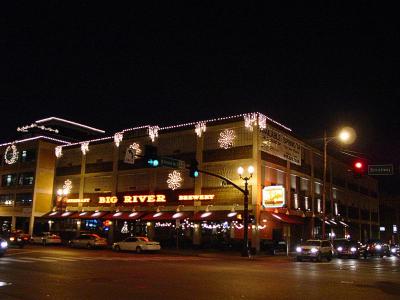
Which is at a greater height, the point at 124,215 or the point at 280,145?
the point at 280,145

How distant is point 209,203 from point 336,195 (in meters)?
24.0

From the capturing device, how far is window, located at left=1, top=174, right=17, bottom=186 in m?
65.4

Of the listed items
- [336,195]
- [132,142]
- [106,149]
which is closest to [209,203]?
[132,142]

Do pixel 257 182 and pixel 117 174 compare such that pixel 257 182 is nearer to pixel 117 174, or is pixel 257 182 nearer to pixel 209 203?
pixel 209 203

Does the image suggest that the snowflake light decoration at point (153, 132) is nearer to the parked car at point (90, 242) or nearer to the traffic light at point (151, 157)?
the parked car at point (90, 242)

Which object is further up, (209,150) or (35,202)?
(209,150)

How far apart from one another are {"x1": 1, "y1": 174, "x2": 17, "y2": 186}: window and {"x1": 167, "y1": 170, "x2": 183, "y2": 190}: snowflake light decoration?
2747cm

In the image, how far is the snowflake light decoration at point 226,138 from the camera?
147 ft

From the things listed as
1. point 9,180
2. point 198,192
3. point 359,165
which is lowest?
point 359,165

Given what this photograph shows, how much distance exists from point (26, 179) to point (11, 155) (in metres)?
5.82

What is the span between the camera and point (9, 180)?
6644 cm

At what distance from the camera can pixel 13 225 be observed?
6362cm

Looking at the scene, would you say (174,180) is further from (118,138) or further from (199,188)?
(118,138)

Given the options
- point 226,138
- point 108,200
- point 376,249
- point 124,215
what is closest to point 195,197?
point 226,138
